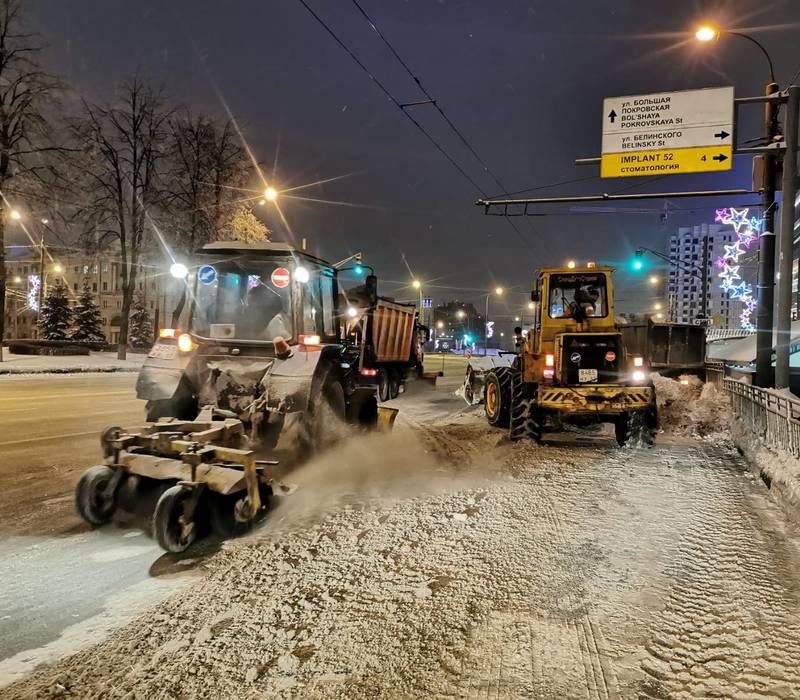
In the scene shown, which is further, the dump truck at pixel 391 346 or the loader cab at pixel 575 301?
the dump truck at pixel 391 346

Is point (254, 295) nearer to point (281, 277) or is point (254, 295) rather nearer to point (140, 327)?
point (281, 277)

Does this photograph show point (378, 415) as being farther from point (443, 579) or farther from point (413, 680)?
point (413, 680)

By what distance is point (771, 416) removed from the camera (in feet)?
27.7

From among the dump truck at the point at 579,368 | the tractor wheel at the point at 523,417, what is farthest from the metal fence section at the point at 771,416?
the tractor wheel at the point at 523,417

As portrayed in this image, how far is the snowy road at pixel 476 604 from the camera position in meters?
3.00

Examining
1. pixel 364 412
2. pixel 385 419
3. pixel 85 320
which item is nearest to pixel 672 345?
pixel 385 419

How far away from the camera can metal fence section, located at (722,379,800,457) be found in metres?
7.37

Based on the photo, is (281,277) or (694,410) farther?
(694,410)

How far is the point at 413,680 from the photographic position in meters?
2.99

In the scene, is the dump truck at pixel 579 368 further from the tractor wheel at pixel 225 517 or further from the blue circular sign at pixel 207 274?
the tractor wheel at pixel 225 517

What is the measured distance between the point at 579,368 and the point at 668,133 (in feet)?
23.3

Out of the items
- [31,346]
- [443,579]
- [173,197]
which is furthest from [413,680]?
[31,346]

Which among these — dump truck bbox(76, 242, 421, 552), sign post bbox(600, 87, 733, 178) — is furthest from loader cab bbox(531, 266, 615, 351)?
dump truck bbox(76, 242, 421, 552)

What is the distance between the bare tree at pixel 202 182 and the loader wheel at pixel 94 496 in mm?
28381
